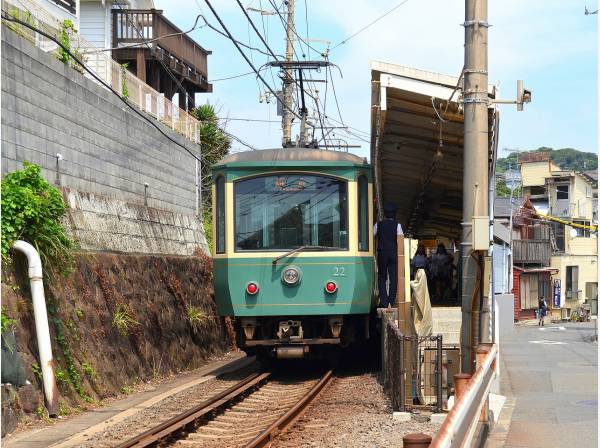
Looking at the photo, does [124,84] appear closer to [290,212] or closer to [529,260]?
[290,212]

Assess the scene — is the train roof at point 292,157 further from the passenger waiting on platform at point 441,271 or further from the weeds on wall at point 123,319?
the passenger waiting on platform at point 441,271

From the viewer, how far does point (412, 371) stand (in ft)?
36.3

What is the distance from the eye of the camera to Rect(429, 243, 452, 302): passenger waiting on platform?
20.4m

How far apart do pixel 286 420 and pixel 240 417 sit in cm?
125

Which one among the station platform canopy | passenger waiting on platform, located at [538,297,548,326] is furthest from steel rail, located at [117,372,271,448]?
passenger waiting on platform, located at [538,297,548,326]

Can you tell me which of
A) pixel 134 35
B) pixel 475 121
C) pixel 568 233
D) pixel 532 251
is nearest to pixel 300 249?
pixel 475 121

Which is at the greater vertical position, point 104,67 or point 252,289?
point 104,67

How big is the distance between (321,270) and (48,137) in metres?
4.56

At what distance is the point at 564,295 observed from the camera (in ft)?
190

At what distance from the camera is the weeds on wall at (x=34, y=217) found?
11336 millimetres

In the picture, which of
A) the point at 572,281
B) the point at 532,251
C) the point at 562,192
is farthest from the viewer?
the point at 572,281

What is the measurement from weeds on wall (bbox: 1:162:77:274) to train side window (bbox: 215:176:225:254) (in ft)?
8.28

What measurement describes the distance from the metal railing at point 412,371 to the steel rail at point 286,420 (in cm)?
106

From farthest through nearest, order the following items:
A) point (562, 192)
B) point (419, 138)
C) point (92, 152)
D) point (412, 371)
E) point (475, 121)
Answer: point (562, 192), point (92, 152), point (419, 138), point (412, 371), point (475, 121)
